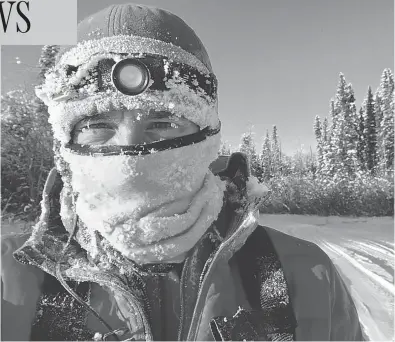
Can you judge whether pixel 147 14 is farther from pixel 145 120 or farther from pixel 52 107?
pixel 52 107

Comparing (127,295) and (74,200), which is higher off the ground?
(74,200)

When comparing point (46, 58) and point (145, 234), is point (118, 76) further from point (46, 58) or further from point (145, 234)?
point (46, 58)

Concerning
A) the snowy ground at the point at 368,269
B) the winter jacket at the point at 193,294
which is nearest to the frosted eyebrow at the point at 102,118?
the winter jacket at the point at 193,294

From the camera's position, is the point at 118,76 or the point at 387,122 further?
the point at 387,122

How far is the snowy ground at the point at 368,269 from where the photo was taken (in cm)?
386

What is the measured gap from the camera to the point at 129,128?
62.0 inches

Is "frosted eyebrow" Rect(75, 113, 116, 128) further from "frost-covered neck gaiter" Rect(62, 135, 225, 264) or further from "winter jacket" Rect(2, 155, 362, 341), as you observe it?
"winter jacket" Rect(2, 155, 362, 341)

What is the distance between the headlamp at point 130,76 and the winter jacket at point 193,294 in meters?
0.79

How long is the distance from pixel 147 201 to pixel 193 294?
475 mm

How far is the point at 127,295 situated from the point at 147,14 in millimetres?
1363

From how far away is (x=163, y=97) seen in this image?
1.60 m

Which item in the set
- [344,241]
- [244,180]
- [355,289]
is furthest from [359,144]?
[244,180]

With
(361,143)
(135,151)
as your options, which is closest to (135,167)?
(135,151)

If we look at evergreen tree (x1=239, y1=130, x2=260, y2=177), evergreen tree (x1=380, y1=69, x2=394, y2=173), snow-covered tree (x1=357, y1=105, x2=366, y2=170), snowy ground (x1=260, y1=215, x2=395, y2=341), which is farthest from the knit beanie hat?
snow-covered tree (x1=357, y1=105, x2=366, y2=170)
